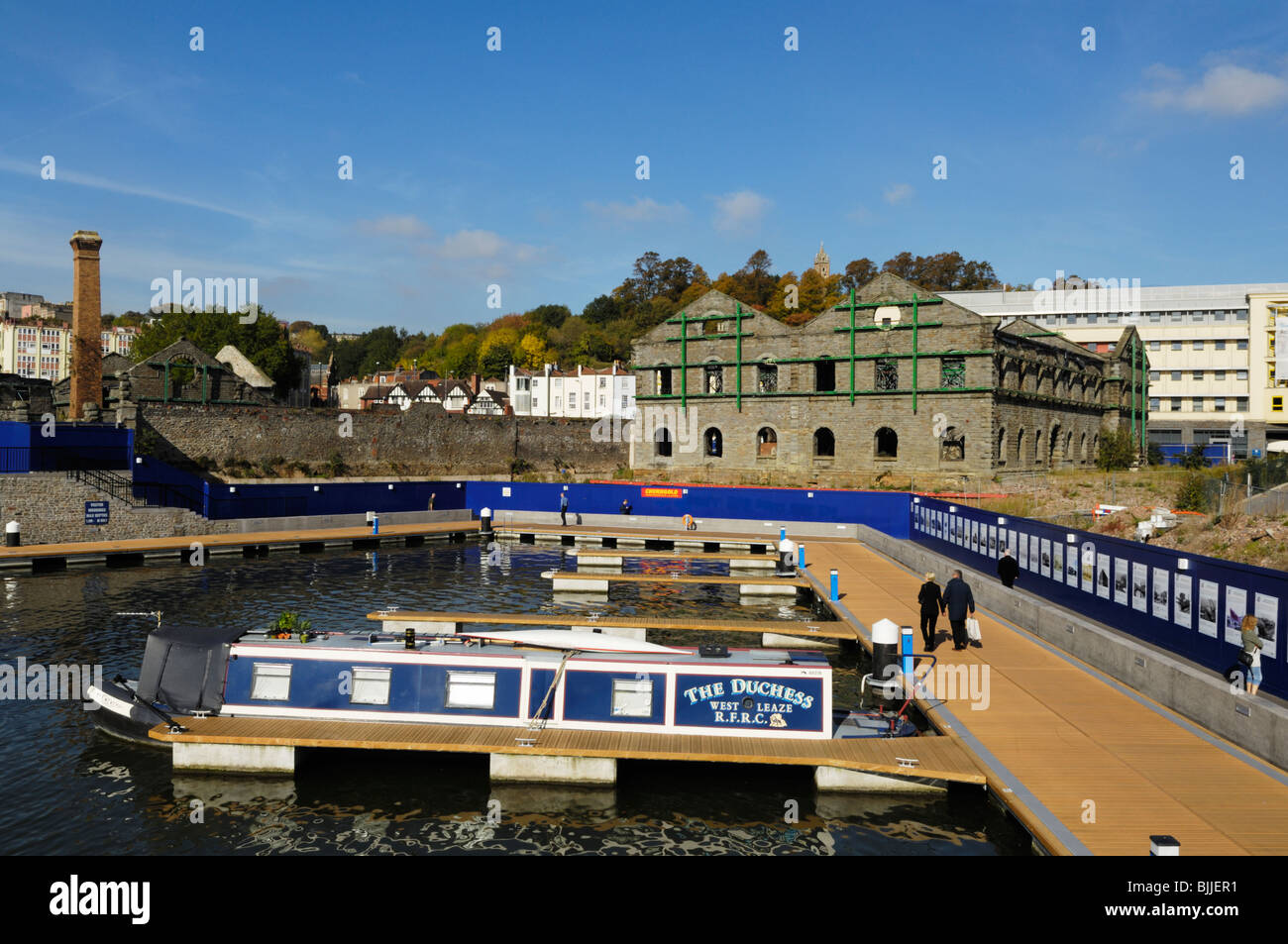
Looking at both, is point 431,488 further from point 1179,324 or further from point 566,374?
point 1179,324

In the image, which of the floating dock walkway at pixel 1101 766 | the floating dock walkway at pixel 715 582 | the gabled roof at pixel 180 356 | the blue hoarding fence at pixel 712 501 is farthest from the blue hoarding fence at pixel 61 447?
the floating dock walkway at pixel 1101 766

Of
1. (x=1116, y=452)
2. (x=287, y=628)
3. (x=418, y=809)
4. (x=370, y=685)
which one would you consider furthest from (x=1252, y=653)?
(x=1116, y=452)

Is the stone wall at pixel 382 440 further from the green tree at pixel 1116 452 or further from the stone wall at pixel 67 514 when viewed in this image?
the green tree at pixel 1116 452

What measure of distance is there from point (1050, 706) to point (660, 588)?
1882 centimetres

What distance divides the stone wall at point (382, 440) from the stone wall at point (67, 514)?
52.7 feet

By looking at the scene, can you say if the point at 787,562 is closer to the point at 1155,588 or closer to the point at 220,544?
the point at 1155,588

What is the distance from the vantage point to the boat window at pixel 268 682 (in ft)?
49.3

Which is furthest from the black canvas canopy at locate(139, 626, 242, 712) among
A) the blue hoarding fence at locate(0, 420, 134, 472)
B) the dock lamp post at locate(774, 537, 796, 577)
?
the blue hoarding fence at locate(0, 420, 134, 472)

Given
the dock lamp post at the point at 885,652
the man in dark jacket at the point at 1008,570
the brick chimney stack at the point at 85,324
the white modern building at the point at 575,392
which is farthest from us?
the white modern building at the point at 575,392

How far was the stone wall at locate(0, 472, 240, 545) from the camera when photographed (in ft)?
117

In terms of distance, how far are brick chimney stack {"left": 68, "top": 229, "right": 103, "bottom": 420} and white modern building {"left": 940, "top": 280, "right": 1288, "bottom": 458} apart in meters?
76.9

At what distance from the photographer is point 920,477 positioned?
53062 millimetres

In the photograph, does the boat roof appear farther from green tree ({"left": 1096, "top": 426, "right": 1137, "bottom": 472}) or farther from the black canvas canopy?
green tree ({"left": 1096, "top": 426, "right": 1137, "bottom": 472})
